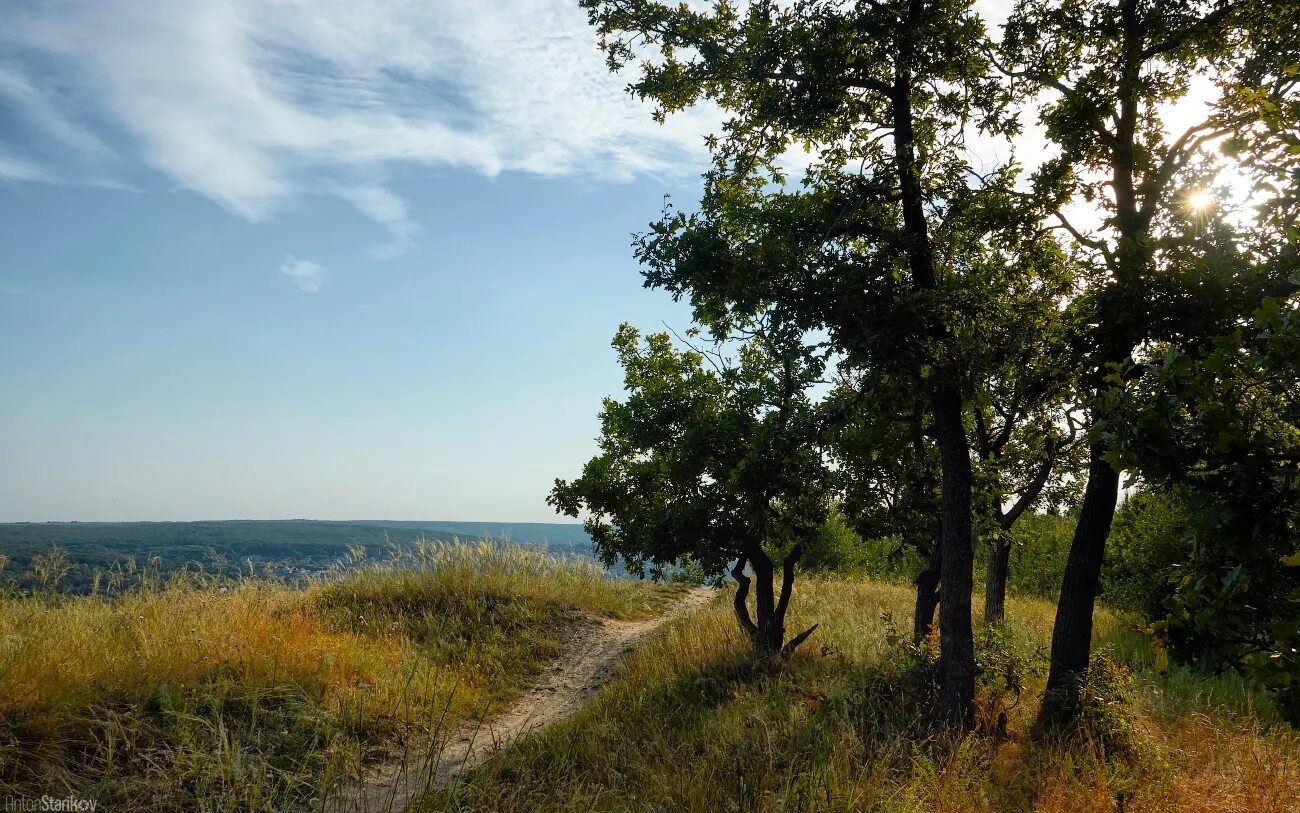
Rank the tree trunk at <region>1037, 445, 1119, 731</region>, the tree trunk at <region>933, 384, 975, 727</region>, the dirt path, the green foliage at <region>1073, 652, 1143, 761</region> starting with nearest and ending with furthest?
the dirt path, the green foliage at <region>1073, 652, 1143, 761</region>, the tree trunk at <region>933, 384, 975, 727</region>, the tree trunk at <region>1037, 445, 1119, 731</region>

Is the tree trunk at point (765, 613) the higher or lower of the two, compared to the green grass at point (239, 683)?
higher

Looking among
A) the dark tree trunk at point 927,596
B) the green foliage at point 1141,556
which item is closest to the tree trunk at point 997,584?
the green foliage at point 1141,556

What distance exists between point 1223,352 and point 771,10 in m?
7.88

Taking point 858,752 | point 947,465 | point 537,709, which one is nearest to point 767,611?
point 537,709

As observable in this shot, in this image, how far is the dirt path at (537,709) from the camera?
24.3ft

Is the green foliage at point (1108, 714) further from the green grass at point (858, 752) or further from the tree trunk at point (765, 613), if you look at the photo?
the tree trunk at point (765, 613)

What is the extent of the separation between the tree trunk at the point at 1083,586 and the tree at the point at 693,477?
11.8 ft

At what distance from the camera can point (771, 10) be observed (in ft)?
31.9

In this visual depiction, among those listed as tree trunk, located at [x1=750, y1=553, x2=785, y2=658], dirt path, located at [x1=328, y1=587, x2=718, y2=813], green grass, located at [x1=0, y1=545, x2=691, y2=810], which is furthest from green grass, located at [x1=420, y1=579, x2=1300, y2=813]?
green grass, located at [x1=0, y1=545, x2=691, y2=810]

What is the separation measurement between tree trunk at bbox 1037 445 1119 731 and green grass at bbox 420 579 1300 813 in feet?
1.76

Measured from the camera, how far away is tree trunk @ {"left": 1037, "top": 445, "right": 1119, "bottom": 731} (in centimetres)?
972

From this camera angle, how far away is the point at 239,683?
910cm

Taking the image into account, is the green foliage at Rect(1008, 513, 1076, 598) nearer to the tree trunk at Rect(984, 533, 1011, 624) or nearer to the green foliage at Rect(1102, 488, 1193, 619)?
the green foliage at Rect(1102, 488, 1193, 619)

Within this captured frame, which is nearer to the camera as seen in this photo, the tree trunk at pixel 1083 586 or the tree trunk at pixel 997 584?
the tree trunk at pixel 1083 586
